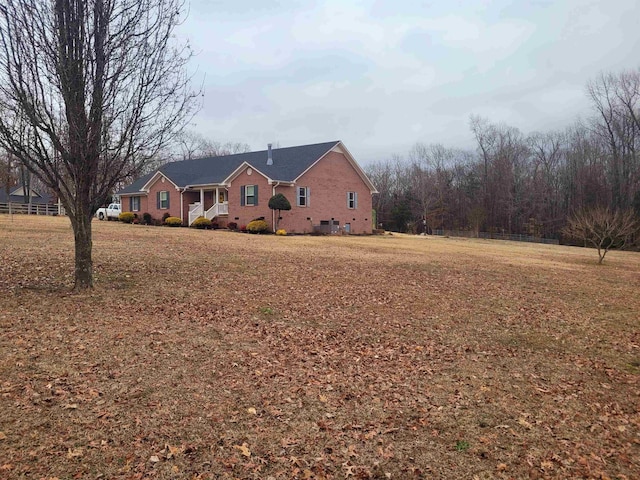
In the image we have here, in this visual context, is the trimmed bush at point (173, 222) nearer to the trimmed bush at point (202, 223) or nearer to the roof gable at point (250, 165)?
the trimmed bush at point (202, 223)

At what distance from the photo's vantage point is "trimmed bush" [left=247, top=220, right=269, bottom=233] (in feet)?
88.2

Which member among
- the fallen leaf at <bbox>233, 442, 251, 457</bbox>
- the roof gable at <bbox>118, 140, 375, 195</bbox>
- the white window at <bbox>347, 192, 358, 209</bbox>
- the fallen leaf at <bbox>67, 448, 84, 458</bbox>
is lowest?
the fallen leaf at <bbox>233, 442, 251, 457</bbox>

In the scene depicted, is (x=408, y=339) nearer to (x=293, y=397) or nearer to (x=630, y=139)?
(x=293, y=397)

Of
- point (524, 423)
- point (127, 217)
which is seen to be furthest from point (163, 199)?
point (524, 423)

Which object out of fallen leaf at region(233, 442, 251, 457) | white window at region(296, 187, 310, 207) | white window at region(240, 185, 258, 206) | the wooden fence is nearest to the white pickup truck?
the wooden fence

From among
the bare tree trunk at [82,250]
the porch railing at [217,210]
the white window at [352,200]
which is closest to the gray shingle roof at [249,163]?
the porch railing at [217,210]

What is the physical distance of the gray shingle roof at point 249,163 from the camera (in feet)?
95.6

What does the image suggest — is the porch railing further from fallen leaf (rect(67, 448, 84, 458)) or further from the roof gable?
fallen leaf (rect(67, 448, 84, 458))

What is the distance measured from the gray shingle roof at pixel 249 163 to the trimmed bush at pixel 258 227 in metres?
2.91

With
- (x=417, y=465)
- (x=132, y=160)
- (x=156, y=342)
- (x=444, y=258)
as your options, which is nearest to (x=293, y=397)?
(x=417, y=465)

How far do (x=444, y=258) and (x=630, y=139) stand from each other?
42.5 metres

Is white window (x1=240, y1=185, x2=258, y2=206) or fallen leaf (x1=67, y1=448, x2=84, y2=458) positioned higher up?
white window (x1=240, y1=185, x2=258, y2=206)

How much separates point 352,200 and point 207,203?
10688 millimetres

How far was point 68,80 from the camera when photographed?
7.51m
